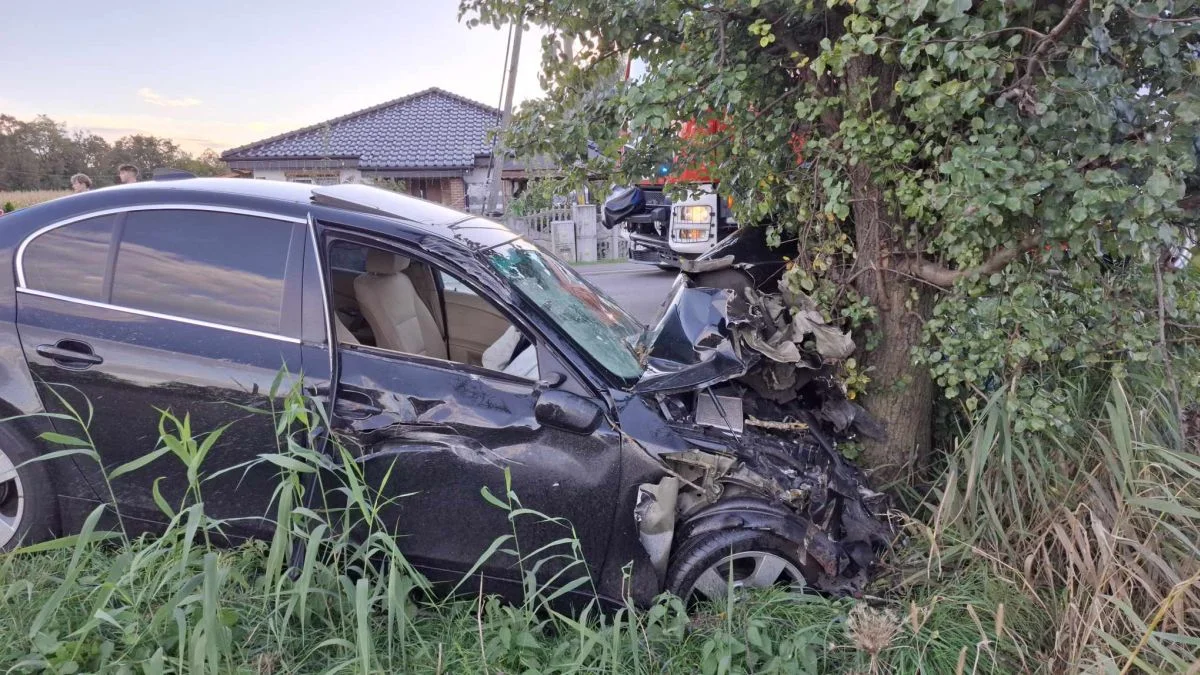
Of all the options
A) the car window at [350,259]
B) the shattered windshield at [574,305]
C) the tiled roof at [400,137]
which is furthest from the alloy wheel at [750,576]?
the tiled roof at [400,137]

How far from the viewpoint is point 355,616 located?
2.29m

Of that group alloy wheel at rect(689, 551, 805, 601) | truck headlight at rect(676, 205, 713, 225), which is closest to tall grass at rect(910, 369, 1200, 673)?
alloy wheel at rect(689, 551, 805, 601)

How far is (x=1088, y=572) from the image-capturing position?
222cm

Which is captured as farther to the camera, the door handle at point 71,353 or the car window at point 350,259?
the car window at point 350,259

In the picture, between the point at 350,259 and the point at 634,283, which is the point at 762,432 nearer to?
the point at 350,259

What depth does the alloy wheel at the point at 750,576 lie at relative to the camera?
8.25 ft

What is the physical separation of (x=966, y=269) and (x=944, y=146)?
1.61 feet

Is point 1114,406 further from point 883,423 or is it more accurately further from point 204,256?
point 204,256

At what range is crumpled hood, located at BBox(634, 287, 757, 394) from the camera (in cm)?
267

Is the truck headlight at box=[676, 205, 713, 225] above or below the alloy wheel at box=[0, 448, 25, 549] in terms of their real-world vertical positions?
above

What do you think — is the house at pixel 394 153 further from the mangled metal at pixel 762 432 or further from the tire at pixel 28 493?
the tire at pixel 28 493

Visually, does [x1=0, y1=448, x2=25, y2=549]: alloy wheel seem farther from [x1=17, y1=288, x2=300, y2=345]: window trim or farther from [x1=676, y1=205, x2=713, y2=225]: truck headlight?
[x1=676, y1=205, x2=713, y2=225]: truck headlight

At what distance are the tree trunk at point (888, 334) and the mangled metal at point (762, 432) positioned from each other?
0.17 meters

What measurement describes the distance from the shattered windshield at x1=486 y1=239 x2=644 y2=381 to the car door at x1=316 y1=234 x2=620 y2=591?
290mm
